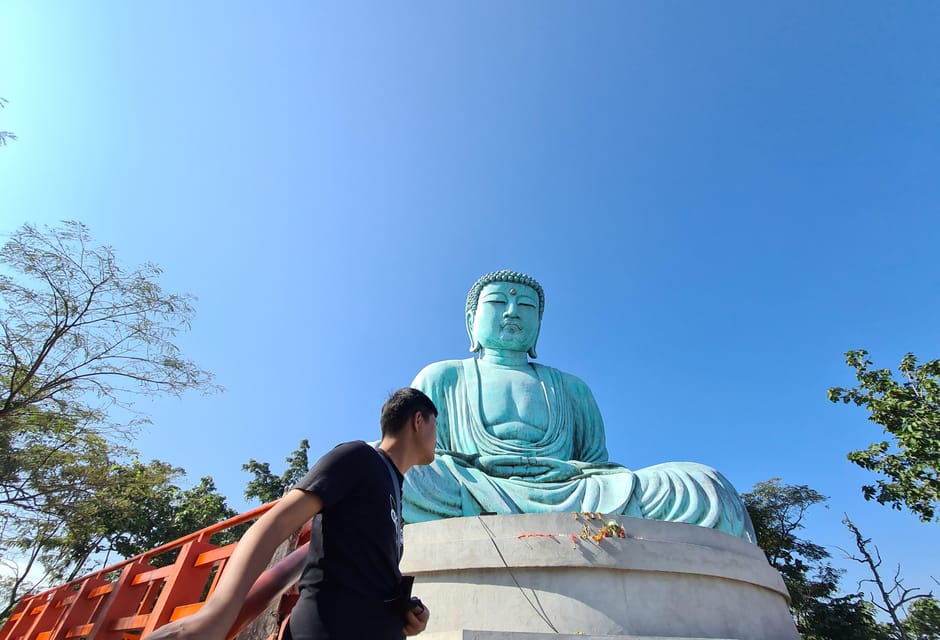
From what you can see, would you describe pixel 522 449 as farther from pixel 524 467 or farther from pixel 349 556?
pixel 349 556

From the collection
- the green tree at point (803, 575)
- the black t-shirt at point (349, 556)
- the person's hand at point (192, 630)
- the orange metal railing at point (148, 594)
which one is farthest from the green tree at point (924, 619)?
the person's hand at point (192, 630)

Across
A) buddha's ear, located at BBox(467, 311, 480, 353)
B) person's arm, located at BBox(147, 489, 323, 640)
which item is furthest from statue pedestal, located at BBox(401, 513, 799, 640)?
buddha's ear, located at BBox(467, 311, 480, 353)

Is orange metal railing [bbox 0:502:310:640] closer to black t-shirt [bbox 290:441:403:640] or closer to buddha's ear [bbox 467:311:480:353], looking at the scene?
black t-shirt [bbox 290:441:403:640]

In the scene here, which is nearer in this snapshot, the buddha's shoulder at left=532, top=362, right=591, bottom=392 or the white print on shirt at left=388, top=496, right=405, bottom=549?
the white print on shirt at left=388, top=496, right=405, bottom=549

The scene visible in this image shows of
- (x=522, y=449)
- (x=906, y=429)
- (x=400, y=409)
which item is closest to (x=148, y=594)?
(x=400, y=409)

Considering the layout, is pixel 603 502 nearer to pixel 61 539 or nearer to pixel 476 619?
pixel 476 619

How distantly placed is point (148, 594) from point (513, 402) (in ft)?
13.1

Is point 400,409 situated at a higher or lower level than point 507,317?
lower

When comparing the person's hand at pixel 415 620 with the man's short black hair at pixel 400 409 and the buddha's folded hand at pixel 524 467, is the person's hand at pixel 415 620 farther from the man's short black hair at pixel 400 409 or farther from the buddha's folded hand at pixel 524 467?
the buddha's folded hand at pixel 524 467

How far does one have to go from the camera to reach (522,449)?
18.2 ft

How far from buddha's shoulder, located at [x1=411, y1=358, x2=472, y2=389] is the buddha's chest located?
12.2 inches

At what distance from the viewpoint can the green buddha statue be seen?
430 centimetres

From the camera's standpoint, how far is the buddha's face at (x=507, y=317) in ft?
22.6

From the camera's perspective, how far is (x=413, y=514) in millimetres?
4238
